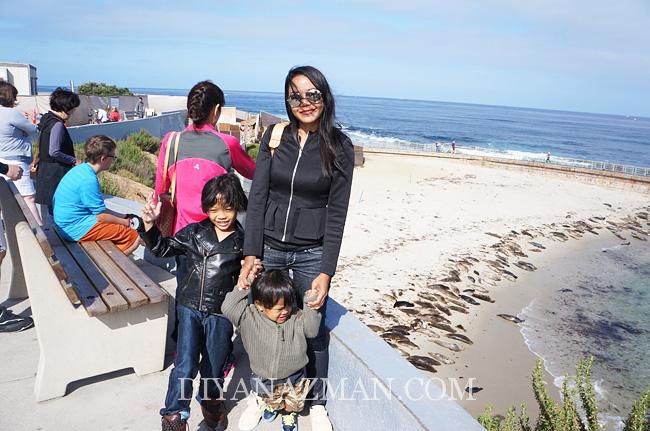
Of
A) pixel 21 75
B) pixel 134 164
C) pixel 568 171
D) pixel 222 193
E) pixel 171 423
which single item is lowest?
pixel 568 171

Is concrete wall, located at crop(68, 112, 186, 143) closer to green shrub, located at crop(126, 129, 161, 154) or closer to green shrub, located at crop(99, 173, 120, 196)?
green shrub, located at crop(126, 129, 161, 154)

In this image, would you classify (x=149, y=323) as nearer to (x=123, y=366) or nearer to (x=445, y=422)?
(x=123, y=366)

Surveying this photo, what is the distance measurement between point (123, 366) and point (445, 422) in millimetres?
2173

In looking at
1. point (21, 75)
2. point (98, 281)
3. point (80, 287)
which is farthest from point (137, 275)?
point (21, 75)

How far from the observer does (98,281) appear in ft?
10.6

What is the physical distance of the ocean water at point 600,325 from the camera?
321 inches

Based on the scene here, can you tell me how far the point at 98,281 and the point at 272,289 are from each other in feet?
4.55

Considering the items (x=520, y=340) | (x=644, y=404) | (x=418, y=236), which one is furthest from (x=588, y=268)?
(x=644, y=404)

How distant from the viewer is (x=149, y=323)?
316 cm

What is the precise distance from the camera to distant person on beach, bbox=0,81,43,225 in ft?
16.3

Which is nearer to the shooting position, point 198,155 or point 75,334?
point 75,334

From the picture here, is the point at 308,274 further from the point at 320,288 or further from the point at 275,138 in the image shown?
the point at 275,138

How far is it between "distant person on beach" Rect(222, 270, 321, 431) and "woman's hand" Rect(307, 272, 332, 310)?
6 cm

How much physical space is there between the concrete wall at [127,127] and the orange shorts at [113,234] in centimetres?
1032
